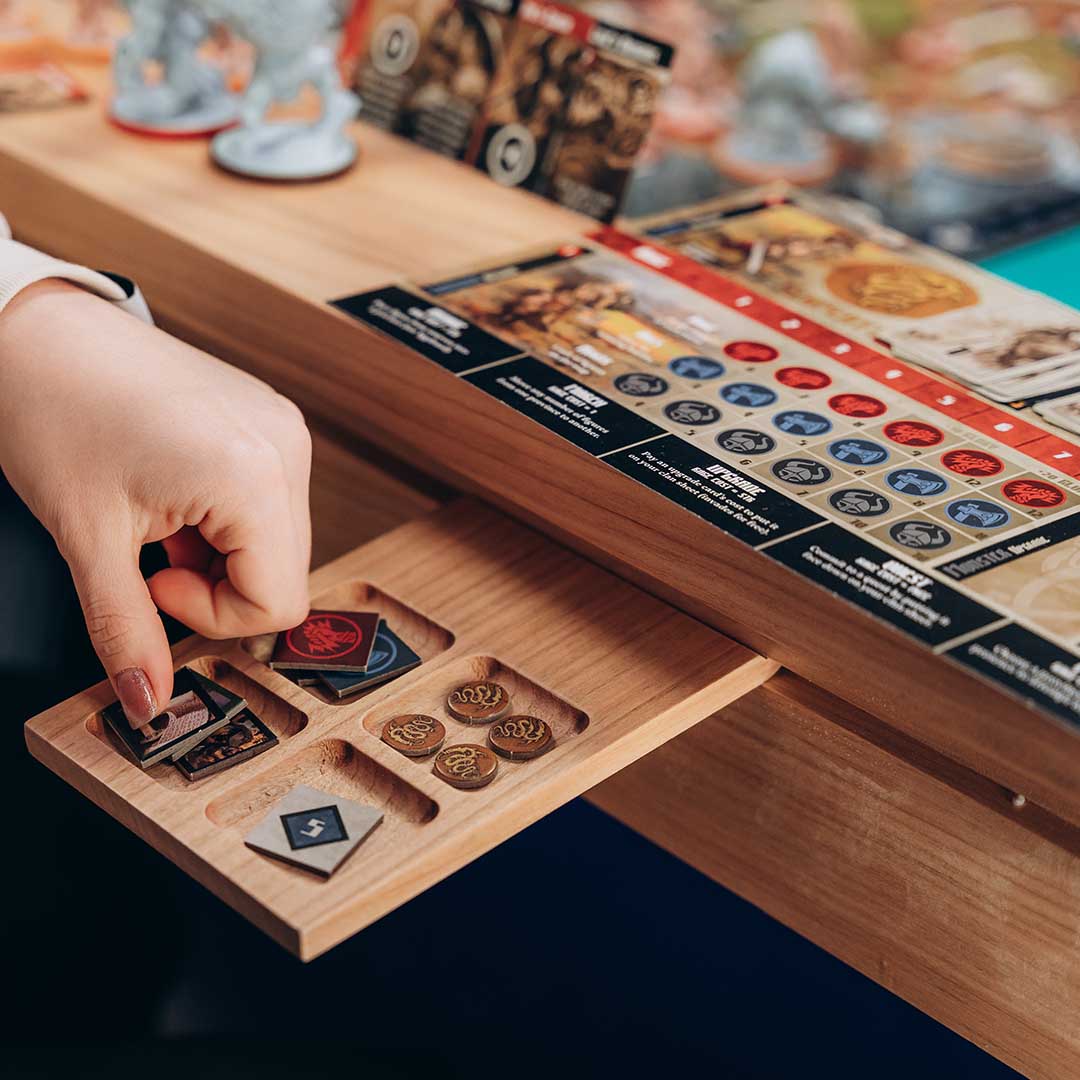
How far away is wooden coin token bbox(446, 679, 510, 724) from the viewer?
2.62 feet

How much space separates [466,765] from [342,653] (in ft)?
0.39

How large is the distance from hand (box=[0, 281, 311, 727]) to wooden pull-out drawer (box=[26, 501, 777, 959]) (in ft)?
0.13

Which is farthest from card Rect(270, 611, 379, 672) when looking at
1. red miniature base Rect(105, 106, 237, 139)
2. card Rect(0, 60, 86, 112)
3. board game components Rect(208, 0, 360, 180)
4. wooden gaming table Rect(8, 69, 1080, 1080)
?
card Rect(0, 60, 86, 112)

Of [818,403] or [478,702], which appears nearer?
[478,702]

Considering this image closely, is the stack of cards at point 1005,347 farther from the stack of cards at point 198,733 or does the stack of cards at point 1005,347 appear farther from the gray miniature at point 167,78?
the gray miniature at point 167,78

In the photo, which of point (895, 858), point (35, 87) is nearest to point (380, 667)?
point (895, 858)

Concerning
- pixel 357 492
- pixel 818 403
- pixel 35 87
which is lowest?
pixel 357 492

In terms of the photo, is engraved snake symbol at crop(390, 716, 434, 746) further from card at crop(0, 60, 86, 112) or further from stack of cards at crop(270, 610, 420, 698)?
card at crop(0, 60, 86, 112)

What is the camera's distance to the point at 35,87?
55.1 inches

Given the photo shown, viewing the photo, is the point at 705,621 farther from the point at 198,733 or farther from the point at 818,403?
the point at 198,733

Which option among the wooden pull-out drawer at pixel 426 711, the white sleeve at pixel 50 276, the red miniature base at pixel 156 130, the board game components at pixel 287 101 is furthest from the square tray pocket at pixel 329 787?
the red miniature base at pixel 156 130

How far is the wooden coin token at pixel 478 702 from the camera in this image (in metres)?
0.80

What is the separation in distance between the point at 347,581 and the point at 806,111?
1051 millimetres

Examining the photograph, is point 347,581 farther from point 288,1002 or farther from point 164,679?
point 288,1002
